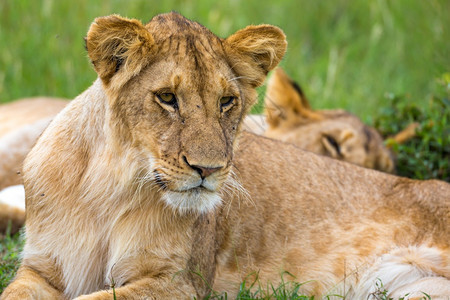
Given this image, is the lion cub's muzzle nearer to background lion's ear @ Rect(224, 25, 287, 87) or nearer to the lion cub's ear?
background lion's ear @ Rect(224, 25, 287, 87)

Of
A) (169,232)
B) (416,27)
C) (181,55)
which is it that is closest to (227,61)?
(181,55)

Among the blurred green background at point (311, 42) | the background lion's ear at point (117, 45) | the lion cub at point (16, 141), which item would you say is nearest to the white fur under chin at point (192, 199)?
the background lion's ear at point (117, 45)

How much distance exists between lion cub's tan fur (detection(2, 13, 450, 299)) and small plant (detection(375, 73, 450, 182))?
4.29ft

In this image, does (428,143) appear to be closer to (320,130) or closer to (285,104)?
(320,130)

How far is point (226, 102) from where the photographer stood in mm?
3164

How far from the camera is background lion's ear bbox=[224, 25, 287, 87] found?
3.31 m

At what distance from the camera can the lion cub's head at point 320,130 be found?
18.9ft

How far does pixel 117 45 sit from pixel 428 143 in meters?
3.27

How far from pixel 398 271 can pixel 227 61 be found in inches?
56.6

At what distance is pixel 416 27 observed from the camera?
8.37 metres

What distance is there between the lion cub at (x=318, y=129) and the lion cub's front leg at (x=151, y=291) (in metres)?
2.45

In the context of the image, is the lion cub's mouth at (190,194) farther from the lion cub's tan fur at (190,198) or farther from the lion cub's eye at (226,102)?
the lion cub's eye at (226,102)

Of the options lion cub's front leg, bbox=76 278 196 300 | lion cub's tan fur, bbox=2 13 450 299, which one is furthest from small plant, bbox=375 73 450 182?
lion cub's front leg, bbox=76 278 196 300

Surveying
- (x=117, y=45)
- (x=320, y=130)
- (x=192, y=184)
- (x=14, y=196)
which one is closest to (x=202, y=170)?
(x=192, y=184)
